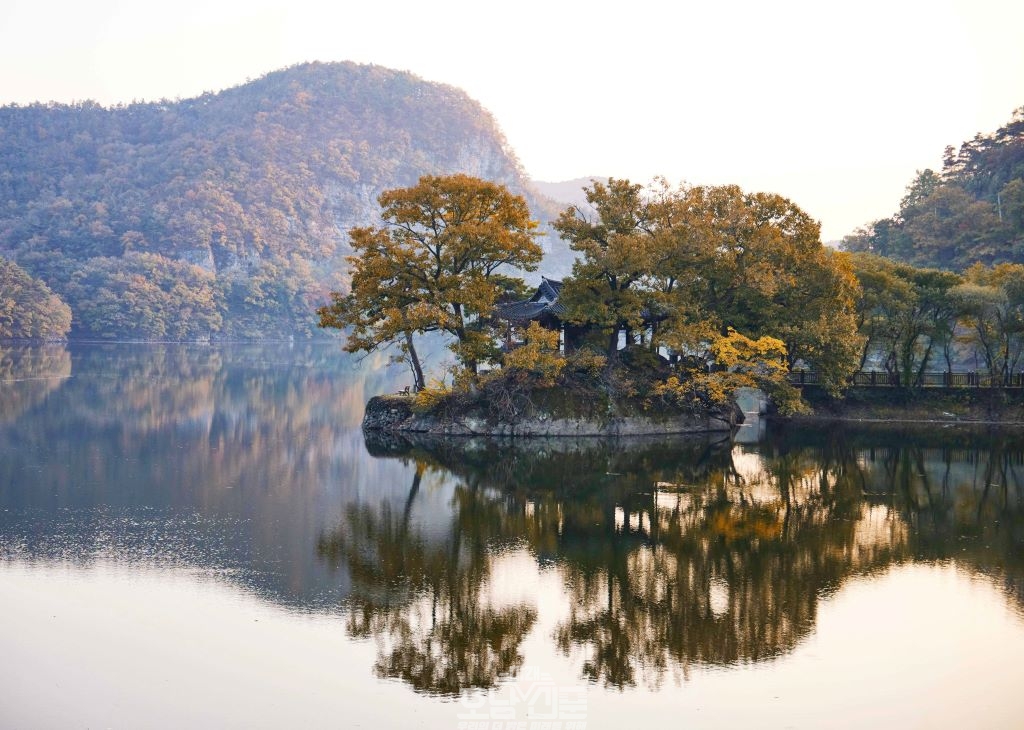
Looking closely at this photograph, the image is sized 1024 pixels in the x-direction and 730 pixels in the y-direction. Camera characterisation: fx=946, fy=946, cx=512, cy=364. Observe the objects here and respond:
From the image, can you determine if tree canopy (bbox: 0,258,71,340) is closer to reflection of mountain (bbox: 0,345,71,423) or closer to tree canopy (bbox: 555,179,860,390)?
reflection of mountain (bbox: 0,345,71,423)

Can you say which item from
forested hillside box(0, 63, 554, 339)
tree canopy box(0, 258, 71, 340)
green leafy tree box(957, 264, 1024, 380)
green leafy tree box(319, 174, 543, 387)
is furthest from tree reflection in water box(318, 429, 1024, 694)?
forested hillside box(0, 63, 554, 339)

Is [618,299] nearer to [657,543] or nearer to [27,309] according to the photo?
[657,543]

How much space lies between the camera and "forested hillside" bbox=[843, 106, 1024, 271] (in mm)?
52656

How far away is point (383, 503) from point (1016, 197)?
45.4 metres

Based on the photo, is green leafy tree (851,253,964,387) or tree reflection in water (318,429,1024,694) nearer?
tree reflection in water (318,429,1024,694)

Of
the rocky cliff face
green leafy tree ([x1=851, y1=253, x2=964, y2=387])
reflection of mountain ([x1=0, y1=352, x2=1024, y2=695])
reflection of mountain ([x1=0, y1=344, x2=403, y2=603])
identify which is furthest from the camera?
green leafy tree ([x1=851, y1=253, x2=964, y2=387])

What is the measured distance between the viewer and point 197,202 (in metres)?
136

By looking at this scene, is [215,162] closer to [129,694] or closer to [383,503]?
[383,503]

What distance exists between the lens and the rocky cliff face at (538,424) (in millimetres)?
33219

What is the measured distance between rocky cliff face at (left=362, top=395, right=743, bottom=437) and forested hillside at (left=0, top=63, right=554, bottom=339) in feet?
249

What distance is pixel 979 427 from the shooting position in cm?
3600

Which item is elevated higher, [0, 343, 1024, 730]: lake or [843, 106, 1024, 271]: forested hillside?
[843, 106, 1024, 271]: forested hillside

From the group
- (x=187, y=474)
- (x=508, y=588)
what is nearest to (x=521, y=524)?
(x=508, y=588)

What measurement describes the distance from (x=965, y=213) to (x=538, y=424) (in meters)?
35.9
